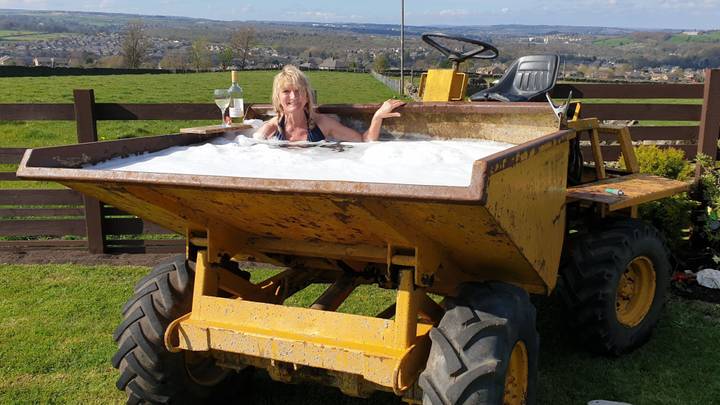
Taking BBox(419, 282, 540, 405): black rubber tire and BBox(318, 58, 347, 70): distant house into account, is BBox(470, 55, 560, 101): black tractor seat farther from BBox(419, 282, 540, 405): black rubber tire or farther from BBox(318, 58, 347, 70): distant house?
BBox(318, 58, 347, 70): distant house

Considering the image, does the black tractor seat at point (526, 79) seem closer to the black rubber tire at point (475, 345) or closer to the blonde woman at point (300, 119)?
the blonde woman at point (300, 119)

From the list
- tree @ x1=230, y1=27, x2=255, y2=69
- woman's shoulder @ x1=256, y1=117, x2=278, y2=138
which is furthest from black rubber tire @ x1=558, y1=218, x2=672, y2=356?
tree @ x1=230, y1=27, x2=255, y2=69

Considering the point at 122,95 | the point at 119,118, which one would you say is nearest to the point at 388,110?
the point at 119,118

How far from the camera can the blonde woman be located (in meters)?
4.39

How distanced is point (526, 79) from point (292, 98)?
7.29ft

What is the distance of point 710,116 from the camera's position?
6797mm

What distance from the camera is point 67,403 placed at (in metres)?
3.99

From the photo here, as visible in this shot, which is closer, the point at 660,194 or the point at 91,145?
the point at 91,145

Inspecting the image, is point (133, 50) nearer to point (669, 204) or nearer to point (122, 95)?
point (122, 95)

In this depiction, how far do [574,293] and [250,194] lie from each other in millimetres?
2439

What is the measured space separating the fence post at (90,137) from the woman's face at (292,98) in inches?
126

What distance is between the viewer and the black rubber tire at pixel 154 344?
347 cm

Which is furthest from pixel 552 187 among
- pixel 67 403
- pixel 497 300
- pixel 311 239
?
pixel 67 403

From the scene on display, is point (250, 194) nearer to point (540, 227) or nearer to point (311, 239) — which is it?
point (311, 239)
